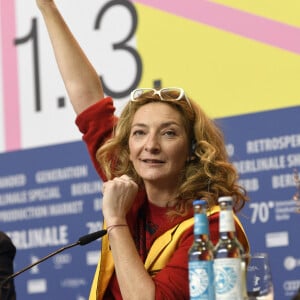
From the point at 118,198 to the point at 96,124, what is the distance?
44cm

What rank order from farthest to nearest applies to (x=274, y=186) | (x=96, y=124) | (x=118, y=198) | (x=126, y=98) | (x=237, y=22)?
(x=126, y=98)
(x=237, y=22)
(x=274, y=186)
(x=96, y=124)
(x=118, y=198)

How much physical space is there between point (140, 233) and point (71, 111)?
1313 mm

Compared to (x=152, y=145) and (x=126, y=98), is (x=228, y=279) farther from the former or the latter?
(x=126, y=98)

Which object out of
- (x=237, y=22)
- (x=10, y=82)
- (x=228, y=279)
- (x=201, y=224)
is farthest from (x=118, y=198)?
(x=10, y=82)

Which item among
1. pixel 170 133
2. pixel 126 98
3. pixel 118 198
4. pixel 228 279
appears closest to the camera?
pixel 228 279

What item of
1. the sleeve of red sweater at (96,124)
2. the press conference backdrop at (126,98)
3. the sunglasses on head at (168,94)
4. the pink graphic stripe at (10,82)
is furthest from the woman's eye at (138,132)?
the pink graphic stripe at (10,82)

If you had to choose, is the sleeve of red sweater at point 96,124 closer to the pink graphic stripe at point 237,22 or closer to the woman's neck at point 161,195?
the woman's neck at point 161,195

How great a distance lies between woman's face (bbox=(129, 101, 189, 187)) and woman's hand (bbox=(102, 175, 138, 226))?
0.06 m

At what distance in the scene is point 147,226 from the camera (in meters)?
2.51

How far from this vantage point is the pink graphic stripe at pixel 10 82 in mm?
3900

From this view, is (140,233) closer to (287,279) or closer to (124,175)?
(124,175)

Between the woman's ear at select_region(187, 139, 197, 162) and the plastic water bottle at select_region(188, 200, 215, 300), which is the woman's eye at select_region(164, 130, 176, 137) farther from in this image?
the plastic water bottle at select_region(188, 200, 215, 300)

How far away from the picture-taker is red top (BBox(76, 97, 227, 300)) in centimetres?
225

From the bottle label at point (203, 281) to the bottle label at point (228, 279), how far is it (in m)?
0.02
